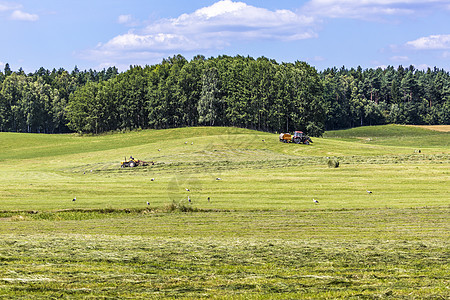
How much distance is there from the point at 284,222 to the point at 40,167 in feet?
182

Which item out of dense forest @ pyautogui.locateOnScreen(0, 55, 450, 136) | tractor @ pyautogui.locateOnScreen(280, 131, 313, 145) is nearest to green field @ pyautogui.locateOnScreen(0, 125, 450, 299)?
tractor @ pyautogui.locateOnScreen(280, 131, 313, 145)

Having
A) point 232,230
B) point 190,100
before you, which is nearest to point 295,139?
point 232,230

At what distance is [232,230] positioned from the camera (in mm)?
27094

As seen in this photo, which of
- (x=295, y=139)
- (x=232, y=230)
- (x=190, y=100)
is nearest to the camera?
(x=232, y=230)

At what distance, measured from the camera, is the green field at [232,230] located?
13.7 meters

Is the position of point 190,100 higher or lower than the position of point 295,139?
higher

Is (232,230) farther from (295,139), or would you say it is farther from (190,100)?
(190,100)

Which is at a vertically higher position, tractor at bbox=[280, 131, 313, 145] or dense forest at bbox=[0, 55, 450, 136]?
dense forest at bbox=[0, 55, 450, 136]

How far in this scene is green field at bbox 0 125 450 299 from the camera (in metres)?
13.7

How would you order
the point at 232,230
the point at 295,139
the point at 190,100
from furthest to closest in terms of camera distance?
the point at 190,100, the point at 295,139, the point at 232,230

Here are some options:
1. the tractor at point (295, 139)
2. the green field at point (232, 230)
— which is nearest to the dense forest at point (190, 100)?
the tractor at point (295, 139)

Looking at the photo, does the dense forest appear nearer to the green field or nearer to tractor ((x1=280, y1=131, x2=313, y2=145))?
tractor ((x1=280, y1=131, x2=313, y2=145))

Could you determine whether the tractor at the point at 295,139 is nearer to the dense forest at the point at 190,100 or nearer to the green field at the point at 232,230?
the green field at the point at 232,230

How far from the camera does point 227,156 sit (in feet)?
244
